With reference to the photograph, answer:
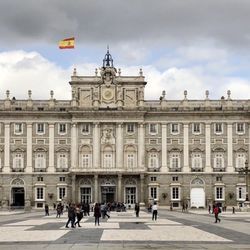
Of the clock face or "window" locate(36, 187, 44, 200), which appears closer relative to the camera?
"window" locate(36, 187, 44, 200)

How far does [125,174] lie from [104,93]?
1194 cm

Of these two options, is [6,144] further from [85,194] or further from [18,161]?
[85,194]

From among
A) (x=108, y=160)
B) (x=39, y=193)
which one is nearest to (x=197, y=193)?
(x=108, y=160)

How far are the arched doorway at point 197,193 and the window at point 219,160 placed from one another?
321 cm

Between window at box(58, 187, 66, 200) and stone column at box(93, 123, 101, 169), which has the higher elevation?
stone column at box(93, 123, 101, 169)

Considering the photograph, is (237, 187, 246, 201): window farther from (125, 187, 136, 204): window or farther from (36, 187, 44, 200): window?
(36, 187, 44, 200): window

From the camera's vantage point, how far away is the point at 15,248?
29875 millimetres

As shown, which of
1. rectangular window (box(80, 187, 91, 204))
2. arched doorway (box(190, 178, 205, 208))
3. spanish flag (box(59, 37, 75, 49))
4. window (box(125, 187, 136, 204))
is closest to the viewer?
spanish flag (box(59, 37, 75, 49))

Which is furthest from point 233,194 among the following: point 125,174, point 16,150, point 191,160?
point 16,150

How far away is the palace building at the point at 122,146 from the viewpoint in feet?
327

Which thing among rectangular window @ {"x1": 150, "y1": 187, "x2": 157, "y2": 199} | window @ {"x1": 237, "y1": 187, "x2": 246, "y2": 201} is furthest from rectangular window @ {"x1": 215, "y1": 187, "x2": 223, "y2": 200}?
rectangular window @ {"x1": 150, "y1": 187, "x2": 157, "y2": 199}

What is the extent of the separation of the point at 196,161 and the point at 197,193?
4.52 metres

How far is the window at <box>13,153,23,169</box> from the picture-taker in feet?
328

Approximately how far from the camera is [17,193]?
100 m
